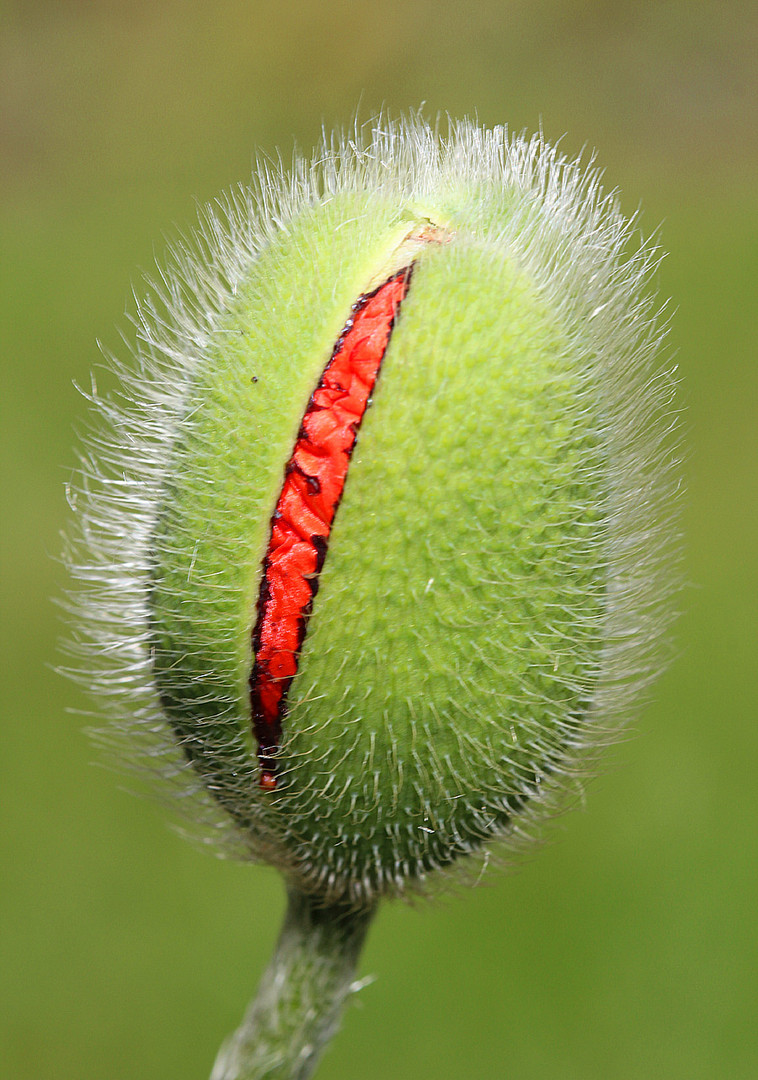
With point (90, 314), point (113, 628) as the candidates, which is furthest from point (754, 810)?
point (90, 314)

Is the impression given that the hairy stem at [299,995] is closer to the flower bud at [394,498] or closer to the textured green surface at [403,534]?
the flower bud at [394,498]

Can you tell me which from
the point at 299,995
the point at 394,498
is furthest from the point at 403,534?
the point at 299,995

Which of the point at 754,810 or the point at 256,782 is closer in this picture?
the point at 256,782

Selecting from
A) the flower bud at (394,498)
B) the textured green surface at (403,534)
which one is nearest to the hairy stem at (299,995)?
the flower bud at (394,498)

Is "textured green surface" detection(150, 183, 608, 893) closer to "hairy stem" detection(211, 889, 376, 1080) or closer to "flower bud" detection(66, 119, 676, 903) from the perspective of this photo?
"flower bud" detection(66, 119, 676, 903)

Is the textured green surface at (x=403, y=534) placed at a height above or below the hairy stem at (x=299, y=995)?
above

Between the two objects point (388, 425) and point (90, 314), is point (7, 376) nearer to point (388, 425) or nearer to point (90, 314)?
point (90, 314)

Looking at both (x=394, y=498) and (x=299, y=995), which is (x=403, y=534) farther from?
(x=299, y=995)
